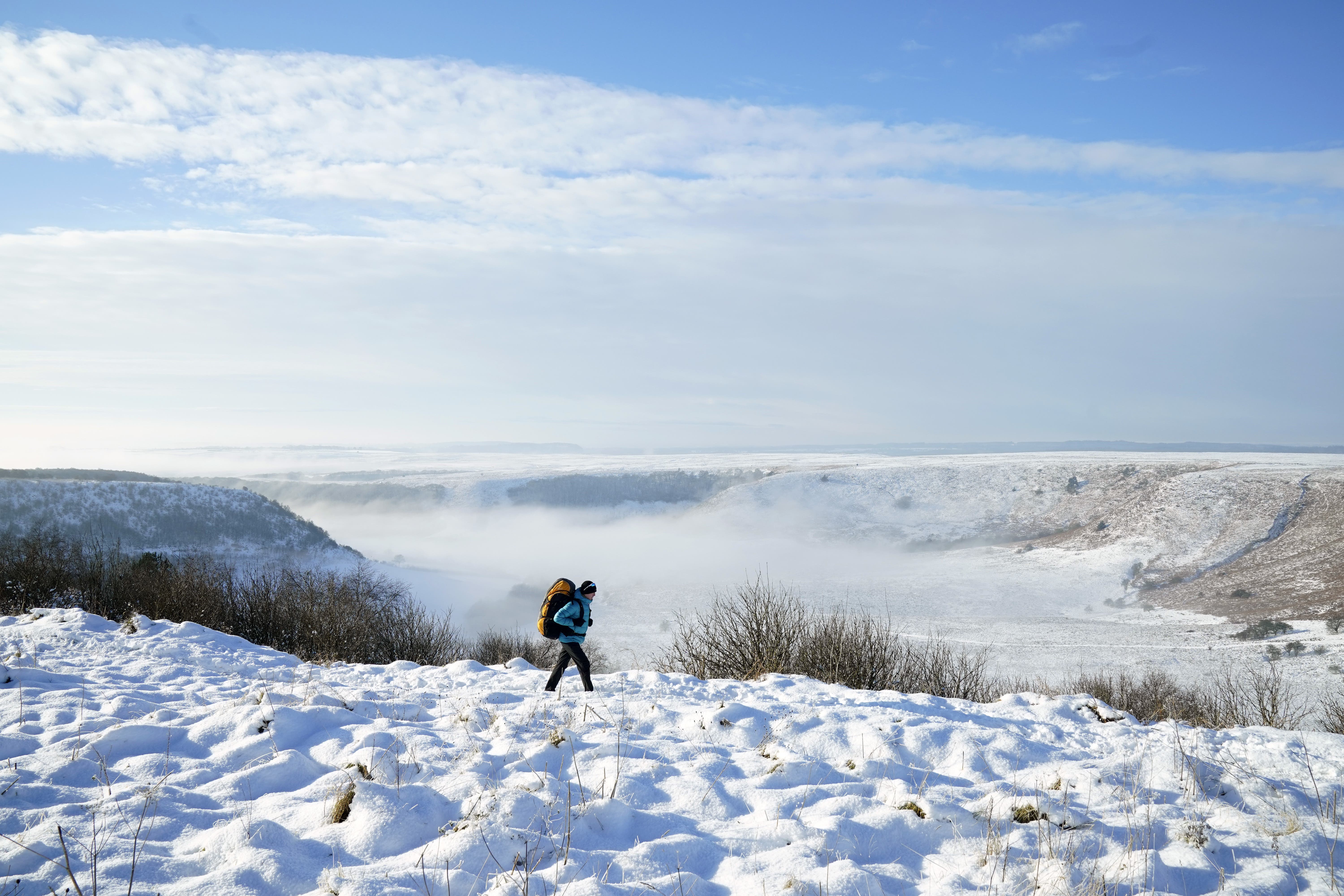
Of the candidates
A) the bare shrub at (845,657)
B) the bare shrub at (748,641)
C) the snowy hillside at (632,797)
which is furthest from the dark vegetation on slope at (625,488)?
the snowy hillside at (632,797)

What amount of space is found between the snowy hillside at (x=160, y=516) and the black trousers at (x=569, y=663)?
59.4 m

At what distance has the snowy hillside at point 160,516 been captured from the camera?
56656 millimetres

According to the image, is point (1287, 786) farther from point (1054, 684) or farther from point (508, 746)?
point (1054, 684)

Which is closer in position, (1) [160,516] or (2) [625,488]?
(1) [160,516]

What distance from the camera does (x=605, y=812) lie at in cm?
467

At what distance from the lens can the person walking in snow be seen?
29.3 feet

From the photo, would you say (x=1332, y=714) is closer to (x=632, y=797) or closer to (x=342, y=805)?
(x=632, y=797)

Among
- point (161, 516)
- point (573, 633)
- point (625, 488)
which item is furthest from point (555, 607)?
point (625, 488)

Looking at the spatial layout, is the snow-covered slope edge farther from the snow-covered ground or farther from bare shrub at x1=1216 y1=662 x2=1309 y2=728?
bare shrub at x1=1216 y1=662 x2=1309 y2=728

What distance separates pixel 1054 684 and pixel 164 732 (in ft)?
122

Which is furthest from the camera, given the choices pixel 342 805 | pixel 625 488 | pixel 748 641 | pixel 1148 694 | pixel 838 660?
pixel 625 488

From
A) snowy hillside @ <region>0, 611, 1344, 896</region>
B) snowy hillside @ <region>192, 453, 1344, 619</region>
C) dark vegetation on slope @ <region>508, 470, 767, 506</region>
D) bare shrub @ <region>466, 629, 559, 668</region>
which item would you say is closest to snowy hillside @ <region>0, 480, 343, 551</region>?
snowy hillside @ <region>192, 453, 1344, 619</region>

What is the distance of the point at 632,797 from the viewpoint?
16.4 ft

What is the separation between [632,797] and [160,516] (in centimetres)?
7227
